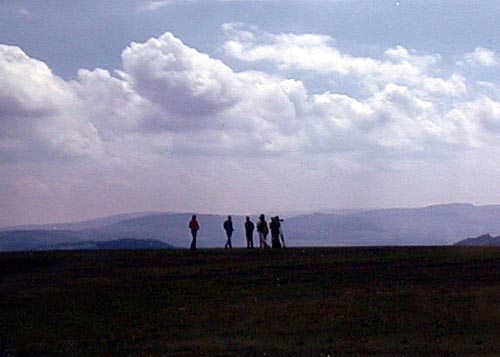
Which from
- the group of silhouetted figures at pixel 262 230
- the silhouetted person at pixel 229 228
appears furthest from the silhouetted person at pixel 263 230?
the silhouetted person at pixel 229 228

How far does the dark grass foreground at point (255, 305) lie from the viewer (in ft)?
92.6

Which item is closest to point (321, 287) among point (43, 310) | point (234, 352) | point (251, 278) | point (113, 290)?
point (251, 278)

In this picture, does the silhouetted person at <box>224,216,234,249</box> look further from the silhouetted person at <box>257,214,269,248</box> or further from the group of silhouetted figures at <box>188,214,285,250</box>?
the silhouetted person at <box>257,214,269,248</box>

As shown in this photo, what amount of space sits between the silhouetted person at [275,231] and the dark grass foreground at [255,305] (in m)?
7.93

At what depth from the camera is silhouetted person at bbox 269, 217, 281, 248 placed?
203 ft

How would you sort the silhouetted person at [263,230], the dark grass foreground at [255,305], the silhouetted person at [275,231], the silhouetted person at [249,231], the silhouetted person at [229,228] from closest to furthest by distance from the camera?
the dark grass foreground at [255,305]
the silhouetted person at [275,231]
the silhouetted person at [263,230]
the silhouetted person at [249,231]
the silhouetted person at [229,228]

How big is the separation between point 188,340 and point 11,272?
2077 cm

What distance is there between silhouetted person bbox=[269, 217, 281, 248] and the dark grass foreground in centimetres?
793

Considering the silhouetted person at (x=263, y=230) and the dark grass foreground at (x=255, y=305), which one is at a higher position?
the silhouetted person at (x=263, y=230)

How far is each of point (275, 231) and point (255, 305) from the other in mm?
26869

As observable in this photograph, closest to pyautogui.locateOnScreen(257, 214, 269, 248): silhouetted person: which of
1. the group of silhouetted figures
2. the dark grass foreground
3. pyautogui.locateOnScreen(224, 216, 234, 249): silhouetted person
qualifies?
the group of silhouetted figures

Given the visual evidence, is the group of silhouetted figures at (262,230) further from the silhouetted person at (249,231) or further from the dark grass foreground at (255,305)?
the dark grass foreground at (255,305)

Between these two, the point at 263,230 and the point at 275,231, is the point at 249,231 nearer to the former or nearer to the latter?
the point at 263,230

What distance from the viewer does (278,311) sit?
33781 millimetres
